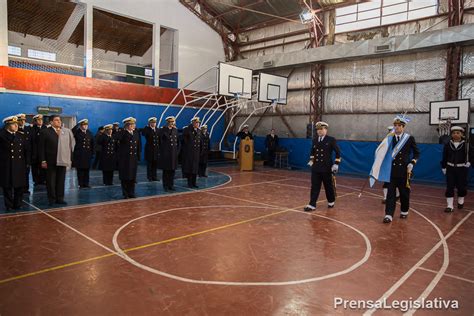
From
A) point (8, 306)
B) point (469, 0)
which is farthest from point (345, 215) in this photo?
point (469, 0)

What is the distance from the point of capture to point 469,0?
1252 centimetres

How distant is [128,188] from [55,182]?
154 centimetres

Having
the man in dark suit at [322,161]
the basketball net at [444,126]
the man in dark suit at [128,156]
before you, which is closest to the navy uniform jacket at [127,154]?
the man in dark suit at [128,156]

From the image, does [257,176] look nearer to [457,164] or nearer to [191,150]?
[191,150]

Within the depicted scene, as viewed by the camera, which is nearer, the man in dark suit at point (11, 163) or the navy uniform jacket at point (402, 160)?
the navy uniform jacket at point (402, 160)

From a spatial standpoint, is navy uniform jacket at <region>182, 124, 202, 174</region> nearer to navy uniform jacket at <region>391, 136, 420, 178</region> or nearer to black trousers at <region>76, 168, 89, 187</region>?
black trousers at <region>76, 168, 89, 187</region>

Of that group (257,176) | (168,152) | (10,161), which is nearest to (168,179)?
(168,152)

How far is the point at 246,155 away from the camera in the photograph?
1480 cm

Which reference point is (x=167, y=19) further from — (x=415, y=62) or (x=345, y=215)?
(x=345, y=215)

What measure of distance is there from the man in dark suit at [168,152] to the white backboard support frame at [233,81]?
4.89m

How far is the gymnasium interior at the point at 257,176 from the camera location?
11.0ft

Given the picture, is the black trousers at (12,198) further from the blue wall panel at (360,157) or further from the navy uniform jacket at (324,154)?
the blue wall panel at (360,157)

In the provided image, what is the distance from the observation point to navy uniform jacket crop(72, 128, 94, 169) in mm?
9156

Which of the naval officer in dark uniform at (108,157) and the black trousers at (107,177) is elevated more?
the naval officer in dark uniform at (108,157)
